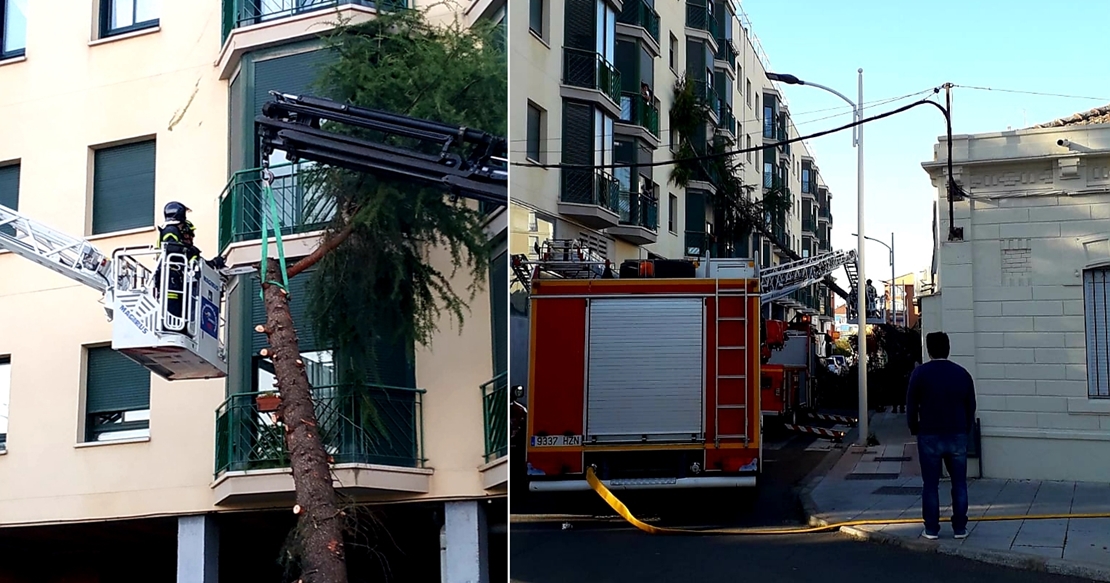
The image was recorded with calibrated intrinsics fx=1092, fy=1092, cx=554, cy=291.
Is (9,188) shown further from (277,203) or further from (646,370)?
(646,370)

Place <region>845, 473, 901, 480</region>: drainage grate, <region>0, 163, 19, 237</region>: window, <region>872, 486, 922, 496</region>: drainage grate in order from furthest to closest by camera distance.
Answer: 1. <region>845, 473, 901, 480</region>: drainage grate
2. <region>872, 486, 922, 496</region>: drainage grate
3. <region>0, 163, 19, 237</region>: window

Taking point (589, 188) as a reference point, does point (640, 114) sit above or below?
above

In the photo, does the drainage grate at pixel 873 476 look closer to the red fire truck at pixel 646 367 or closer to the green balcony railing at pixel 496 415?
the red fire truck at pixel 646 367

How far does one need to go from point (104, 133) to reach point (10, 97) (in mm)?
312

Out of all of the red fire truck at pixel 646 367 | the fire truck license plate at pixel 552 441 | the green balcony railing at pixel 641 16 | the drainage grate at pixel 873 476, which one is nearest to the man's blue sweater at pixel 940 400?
the red fire truck at pixel 646 367

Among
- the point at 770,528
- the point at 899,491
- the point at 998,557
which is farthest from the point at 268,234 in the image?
the point at 899,491

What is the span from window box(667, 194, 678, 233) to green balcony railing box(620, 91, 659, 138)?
14cm

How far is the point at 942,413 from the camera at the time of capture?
4586 mm

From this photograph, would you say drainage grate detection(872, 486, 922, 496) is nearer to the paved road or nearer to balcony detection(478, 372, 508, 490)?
the paved road

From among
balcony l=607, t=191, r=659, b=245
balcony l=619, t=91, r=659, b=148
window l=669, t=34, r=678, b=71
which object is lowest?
balcony l=607, t=191, r=659, b=245

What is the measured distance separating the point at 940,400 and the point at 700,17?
111 inches

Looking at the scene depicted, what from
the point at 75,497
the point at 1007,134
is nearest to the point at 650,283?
the point at 75,497

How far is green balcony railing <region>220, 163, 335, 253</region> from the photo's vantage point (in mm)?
2156

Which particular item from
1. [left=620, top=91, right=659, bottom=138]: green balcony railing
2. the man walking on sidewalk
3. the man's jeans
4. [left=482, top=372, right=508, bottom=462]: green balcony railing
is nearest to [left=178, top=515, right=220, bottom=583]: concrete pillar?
[left=482, top=372, right=508, bottom=462]: green balcony railing
